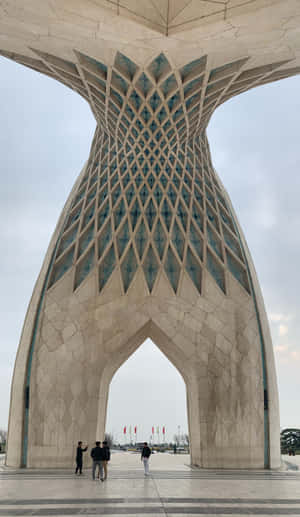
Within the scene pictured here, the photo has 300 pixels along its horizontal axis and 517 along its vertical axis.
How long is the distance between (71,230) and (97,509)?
16.1m

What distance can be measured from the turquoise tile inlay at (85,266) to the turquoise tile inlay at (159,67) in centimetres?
827

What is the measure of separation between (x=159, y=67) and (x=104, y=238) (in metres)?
8.10

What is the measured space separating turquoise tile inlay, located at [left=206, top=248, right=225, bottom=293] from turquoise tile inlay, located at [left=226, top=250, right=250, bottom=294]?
56 cm

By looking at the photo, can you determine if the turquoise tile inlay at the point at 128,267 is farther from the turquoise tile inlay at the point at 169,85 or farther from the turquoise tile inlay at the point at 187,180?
the turquoise tile inlay at the point at 169,85

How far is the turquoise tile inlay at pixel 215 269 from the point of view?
20.8m

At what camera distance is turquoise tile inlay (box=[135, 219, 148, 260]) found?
21172 millimetres

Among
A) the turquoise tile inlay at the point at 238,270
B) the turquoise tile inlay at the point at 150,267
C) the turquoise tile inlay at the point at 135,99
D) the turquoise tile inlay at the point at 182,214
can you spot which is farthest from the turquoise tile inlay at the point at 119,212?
the turquoise tile inlay at the point at 238,270

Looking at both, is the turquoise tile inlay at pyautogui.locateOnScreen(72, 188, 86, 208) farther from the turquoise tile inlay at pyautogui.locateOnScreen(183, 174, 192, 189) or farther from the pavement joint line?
the pavement joint line

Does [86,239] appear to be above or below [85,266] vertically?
above

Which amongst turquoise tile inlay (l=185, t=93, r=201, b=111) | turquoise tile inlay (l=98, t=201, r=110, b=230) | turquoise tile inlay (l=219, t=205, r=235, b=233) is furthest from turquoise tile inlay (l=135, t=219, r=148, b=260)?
turquoise tile inlay (l=185, t=93, r=201, b=111)

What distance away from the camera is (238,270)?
70.1 feet

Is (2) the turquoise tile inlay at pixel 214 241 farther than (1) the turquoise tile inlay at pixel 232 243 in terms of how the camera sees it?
No

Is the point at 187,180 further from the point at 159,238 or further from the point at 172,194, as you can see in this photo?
the point at 159,238

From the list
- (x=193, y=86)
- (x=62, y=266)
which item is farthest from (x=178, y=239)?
(x=193, y=86)
